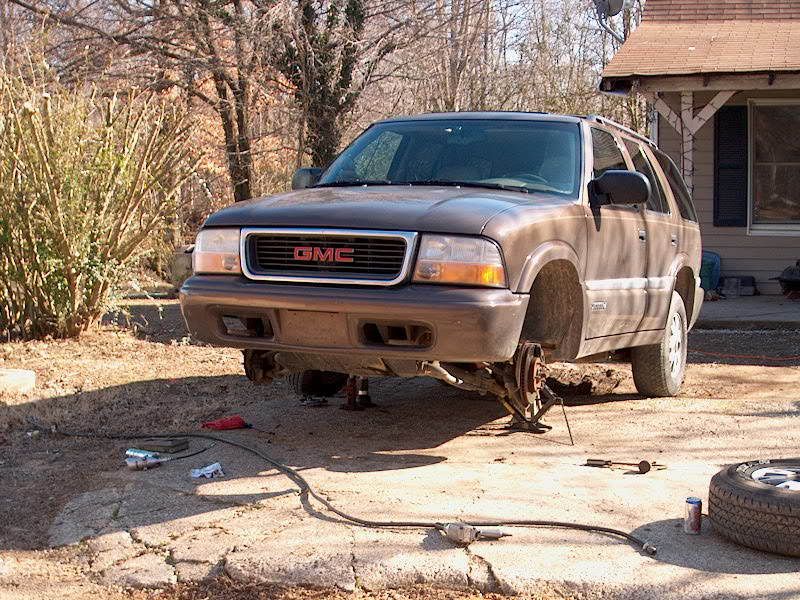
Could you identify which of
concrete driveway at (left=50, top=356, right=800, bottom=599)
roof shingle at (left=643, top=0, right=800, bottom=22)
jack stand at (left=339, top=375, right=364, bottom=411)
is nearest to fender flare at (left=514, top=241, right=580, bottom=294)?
concrete driveway at (left=50, top=356, right=800, bottom=599)

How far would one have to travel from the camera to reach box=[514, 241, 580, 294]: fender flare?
5.06m

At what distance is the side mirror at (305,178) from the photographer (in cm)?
669

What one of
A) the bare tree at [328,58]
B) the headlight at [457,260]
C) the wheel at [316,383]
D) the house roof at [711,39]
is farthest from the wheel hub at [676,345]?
the bare tree at [328,58]

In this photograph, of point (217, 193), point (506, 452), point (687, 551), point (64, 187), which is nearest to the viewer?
point (687, 551)

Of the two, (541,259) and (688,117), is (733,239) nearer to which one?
(688,117)

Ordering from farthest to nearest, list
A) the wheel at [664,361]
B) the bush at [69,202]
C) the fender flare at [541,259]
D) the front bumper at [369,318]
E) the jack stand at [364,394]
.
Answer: the bush at [69,202] < the wheel at [664,361] < the jack stand at [364,394] < the fender flare at [541,259] < the front bumper at [369,318]

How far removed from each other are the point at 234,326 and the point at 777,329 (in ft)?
24.8

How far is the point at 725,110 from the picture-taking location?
13852 millimetres

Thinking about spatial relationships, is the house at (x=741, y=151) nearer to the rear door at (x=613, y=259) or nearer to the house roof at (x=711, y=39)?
the house roof at (x=711, y=39)

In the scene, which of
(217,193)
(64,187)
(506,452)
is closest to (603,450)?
(506,452)

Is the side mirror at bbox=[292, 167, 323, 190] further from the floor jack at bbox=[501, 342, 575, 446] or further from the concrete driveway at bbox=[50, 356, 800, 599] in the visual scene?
the floor jack at bbox=[501, 342, 575, 446]

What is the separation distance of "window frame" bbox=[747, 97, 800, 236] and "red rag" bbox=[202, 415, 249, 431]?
9.39m

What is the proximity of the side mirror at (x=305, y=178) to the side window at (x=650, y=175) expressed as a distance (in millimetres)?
2074

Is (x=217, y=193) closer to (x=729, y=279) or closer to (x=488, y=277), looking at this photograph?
(x=729, y=279)
